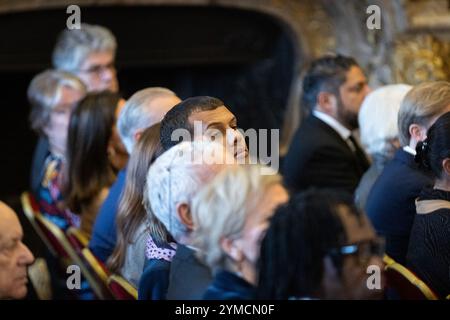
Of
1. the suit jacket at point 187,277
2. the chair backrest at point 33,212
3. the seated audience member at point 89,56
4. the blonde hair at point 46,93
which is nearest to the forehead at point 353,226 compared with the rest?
the suit jacket at point 187,277

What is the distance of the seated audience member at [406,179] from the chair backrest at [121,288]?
31.5 inches

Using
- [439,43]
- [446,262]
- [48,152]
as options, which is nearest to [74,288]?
[48,152]

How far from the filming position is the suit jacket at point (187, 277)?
2131mm

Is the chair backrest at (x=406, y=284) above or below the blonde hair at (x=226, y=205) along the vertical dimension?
below

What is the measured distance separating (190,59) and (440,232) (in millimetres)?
3649

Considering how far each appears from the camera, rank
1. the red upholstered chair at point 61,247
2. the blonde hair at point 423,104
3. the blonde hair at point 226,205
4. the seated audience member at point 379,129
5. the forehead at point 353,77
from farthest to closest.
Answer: the forehead at point 353,77, the seated audience member at point 379,129, the red upholstered chair at point 61,247, the blonde hair at point 423,104, the blonde hair at point 226,205

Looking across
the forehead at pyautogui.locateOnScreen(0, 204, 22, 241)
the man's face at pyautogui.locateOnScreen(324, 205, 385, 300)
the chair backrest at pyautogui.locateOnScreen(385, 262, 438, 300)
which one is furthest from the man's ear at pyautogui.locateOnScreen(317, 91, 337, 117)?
the man's face at pyautogui.locateOnScreen(324, 205, 385, 300)

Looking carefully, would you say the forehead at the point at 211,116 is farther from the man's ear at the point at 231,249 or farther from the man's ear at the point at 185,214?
the man's ear at the point at 231,249

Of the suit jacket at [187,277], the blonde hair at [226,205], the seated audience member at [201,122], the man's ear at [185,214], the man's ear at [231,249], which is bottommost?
the suit jacket at [187,277]

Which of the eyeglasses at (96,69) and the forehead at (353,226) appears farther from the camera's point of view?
the eyeglasses at (96,69)

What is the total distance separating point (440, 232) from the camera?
264 centimetres

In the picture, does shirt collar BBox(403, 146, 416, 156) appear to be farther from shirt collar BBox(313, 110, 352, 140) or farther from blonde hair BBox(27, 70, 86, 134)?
blonde hair BBox(27, 70, 86, 134)

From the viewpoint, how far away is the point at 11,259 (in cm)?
274
